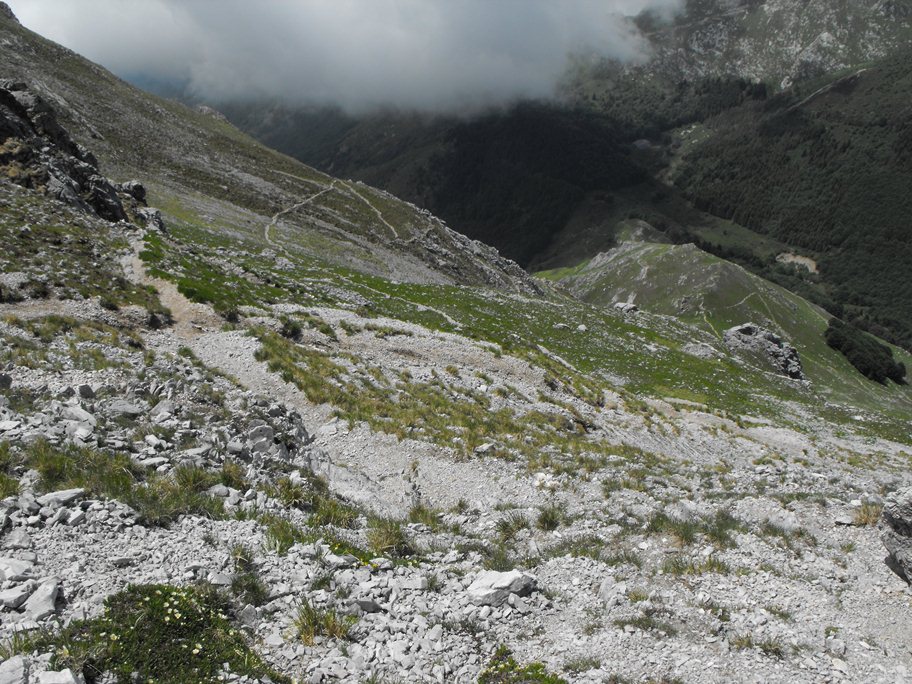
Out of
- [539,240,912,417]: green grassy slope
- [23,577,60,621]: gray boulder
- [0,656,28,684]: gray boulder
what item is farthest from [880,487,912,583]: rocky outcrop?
[539,240,912,417]: green grassy slope

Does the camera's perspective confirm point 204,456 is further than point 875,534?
Yes

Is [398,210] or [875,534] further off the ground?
[398,210]

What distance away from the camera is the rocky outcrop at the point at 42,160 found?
1390 inches

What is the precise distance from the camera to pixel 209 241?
56156mm

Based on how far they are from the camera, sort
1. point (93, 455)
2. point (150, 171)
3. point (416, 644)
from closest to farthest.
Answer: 1. point (416, 644)
2. point (93, 455)
3. point (150, 171)

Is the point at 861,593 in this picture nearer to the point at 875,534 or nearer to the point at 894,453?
the point at 875,534

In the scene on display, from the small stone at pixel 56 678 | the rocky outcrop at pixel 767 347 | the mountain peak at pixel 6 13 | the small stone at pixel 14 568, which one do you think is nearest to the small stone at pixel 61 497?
the small stone at pixel 14 568

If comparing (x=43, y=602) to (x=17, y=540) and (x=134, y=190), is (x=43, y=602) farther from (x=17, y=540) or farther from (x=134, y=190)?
(x=134, y=190)

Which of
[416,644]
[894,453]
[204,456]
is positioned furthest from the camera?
[894,453]

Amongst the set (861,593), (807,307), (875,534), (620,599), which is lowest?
(620,599)

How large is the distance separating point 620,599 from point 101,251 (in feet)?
103

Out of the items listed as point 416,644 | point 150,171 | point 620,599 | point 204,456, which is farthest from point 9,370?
point 150,171

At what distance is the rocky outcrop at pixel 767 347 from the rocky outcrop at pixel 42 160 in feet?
283

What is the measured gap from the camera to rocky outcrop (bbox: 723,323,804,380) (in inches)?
3334
